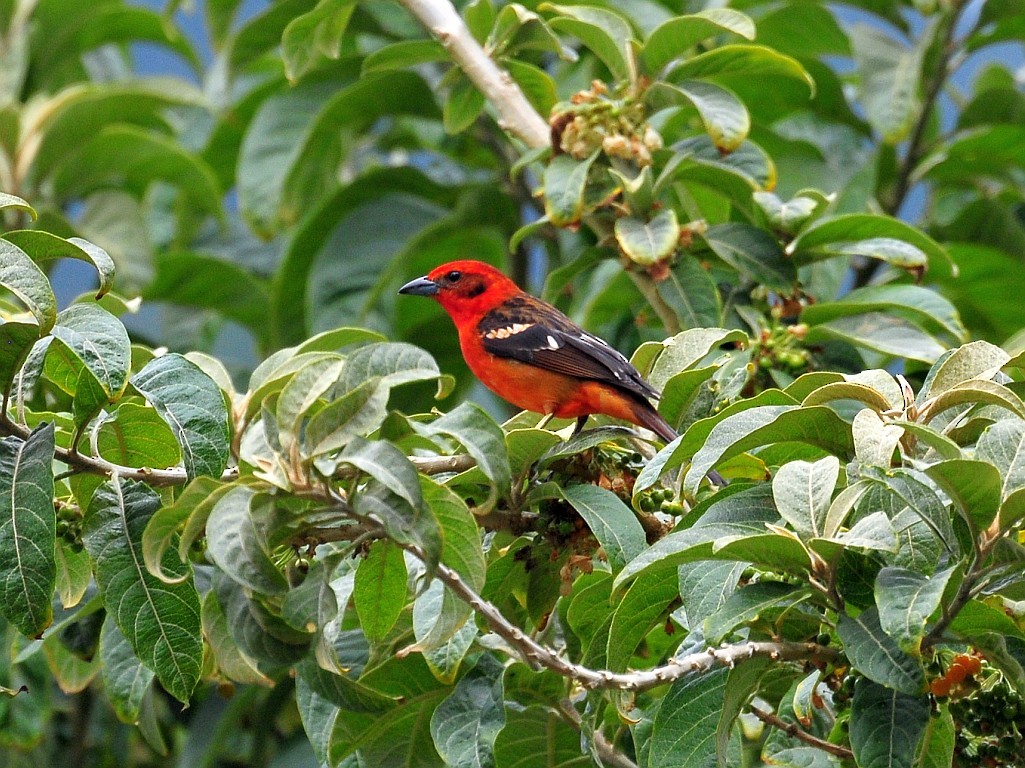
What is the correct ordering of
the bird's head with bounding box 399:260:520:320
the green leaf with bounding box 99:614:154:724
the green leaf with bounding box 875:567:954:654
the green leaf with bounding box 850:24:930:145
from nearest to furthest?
the green leaf with bounding box 875:567:954:654 < the green leaf with bounding box 99:614:154:724 < the bird's head with bounding box 399:260:520:320 < the green leaf with bounding box 850:24:930:145

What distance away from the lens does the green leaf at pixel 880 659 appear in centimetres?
212

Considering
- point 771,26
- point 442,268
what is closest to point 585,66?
point 771,26

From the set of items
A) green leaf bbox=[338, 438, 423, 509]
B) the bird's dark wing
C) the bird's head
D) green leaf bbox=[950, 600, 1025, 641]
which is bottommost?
the bird's head

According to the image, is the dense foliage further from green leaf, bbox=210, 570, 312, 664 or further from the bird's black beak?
the bird's black beak

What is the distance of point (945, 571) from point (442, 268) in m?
2.94

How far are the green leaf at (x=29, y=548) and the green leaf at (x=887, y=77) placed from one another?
3784 millimetres

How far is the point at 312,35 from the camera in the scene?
13.9ft

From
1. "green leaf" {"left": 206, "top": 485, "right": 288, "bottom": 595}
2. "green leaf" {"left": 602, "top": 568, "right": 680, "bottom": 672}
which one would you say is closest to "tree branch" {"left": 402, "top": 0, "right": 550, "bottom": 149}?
"green leaf" {"left": 602, "top": 568, "right": 680, "bottom": 672}

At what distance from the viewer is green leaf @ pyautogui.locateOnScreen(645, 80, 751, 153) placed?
3.75 m

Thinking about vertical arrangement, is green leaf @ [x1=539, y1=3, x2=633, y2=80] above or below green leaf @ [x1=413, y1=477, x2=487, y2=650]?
above

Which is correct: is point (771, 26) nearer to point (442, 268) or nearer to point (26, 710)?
point (442, 268)

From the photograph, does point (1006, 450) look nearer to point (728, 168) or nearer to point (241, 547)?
point (241, 547)

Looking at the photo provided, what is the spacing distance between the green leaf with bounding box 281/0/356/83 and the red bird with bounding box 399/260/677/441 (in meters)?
0.90

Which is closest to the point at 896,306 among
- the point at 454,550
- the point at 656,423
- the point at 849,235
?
the point at 849,235
